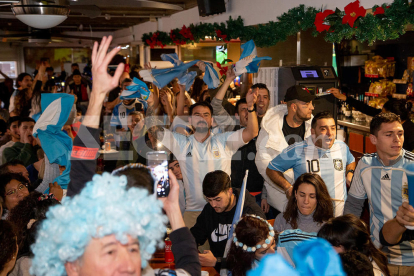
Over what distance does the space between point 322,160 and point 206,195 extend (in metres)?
1.04

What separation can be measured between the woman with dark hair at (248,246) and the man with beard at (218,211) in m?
0.52

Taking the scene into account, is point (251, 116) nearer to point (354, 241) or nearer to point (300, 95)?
point (300, 95)

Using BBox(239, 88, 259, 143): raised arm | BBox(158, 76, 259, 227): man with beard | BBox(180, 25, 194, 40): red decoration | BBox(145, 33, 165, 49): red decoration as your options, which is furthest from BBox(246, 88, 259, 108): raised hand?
BBox(145, 33, 165, 49): red decoration

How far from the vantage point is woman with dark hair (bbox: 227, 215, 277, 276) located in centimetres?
225

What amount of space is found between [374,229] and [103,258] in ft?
6.87

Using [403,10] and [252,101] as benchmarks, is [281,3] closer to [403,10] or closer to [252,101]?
[403,10]

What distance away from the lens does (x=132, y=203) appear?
4.17ft

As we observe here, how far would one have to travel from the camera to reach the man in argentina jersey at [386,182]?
2615 mm

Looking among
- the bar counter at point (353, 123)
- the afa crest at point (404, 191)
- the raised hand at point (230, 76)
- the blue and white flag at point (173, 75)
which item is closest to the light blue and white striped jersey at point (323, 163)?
the afa crest at point (404, 191)

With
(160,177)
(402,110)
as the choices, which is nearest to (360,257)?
(160,177)

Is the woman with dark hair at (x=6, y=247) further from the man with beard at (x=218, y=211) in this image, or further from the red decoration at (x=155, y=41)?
the red decoration at (x=155, y=41)

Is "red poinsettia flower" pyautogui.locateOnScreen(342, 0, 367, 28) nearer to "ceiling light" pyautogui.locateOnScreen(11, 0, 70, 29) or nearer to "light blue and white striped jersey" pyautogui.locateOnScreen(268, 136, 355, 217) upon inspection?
"light blue and white striped jersey" pyautogui.locateOnScreen(268, 136, 355, 217)

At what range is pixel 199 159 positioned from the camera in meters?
3.49

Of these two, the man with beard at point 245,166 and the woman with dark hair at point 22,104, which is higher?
the woman with dark hair at point 22,104
